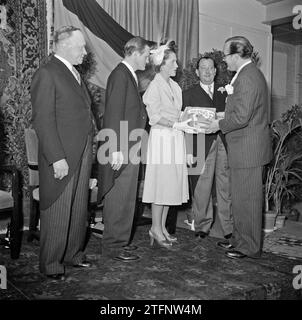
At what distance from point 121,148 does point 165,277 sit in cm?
104

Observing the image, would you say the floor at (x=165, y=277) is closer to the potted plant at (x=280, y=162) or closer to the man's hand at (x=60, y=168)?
the man's hand at (x=60, y=168)

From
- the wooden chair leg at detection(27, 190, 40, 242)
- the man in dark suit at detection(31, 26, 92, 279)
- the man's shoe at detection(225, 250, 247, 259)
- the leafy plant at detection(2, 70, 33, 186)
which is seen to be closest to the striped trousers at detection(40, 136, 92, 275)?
the man in dark suit at detection(31, 26, 92, 279)

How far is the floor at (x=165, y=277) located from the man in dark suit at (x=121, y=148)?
0.88 ft

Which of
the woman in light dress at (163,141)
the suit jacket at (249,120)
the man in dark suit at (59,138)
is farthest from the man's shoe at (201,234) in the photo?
the man in dark suit at (59,138)

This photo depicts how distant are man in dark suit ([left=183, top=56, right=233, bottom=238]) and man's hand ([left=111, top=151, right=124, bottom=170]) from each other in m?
0.86

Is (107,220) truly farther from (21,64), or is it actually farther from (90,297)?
(21,64)

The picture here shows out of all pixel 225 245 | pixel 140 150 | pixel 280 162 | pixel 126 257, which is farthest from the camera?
pixel 280 162

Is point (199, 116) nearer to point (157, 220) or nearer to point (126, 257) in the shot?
point (157, 220)

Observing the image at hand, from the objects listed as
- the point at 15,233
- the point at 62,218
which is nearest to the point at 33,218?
the point at 15,233

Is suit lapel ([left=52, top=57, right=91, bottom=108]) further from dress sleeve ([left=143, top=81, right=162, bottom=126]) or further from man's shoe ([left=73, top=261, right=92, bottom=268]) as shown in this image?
man's shoe ([left=73, top=261, right=92, bottom=268])

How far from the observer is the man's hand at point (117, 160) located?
3.13m

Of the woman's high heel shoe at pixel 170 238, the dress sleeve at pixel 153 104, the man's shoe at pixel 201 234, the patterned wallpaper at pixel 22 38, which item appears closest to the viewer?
the dress sleeve at pixel 153 104

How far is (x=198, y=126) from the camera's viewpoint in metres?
3.51
